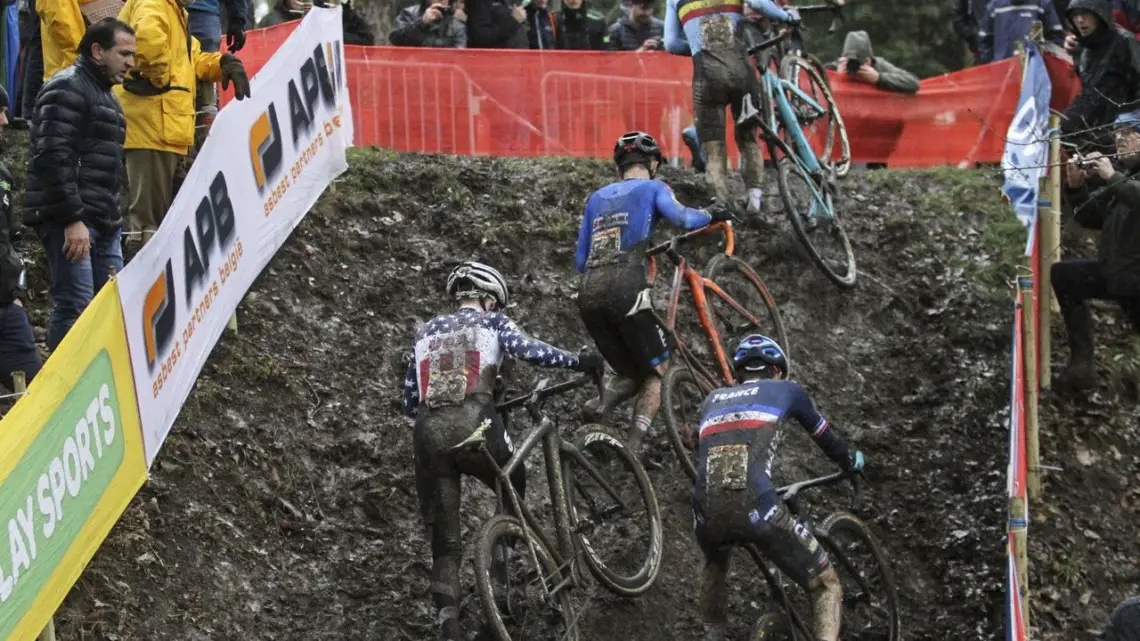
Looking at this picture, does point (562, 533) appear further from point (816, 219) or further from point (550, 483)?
point (816, 219)

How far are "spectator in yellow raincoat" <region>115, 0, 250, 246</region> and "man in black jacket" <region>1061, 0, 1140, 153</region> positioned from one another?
22.9 ft

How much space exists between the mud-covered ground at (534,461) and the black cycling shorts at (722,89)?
1.20 meters

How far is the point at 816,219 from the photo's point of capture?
1491 cm

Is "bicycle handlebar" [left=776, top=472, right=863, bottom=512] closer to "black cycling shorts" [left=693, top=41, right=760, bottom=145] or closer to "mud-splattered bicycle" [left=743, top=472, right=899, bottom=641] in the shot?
"mud-splattered bicycle" [left=743, top=472, right=899, bottom=641]

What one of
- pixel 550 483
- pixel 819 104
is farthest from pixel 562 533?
pixel 819 104

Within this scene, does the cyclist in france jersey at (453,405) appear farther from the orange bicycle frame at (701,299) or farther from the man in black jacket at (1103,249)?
the man in black jacket at (1103,249)

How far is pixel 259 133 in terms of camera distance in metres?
13.3

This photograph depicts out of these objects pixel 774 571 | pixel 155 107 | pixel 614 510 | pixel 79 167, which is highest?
pixel 79 167

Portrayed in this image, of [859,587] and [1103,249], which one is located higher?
[1103,249]

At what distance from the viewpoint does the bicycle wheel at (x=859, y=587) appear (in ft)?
36.6

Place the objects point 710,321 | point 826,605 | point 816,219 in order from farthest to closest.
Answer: point 816,219
point 710,321
point 826,605

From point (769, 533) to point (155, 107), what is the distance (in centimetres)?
526

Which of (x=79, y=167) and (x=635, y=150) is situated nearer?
(x=79, y=167)

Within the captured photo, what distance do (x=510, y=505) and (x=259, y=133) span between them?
14.4ft
